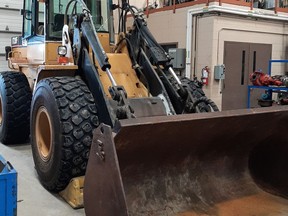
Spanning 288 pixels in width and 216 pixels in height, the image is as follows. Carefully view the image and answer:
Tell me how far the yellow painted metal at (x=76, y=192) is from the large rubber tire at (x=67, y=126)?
68 millimetres

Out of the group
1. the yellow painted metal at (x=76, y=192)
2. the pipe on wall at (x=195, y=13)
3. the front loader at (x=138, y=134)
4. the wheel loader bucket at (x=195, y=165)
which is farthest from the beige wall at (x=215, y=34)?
the yellow painted metal at (x=76, y=192)

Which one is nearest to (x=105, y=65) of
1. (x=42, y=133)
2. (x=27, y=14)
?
(x=42, y=133)

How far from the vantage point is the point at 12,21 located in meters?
9.34

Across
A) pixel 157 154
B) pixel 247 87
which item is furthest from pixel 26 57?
pixel 247 87

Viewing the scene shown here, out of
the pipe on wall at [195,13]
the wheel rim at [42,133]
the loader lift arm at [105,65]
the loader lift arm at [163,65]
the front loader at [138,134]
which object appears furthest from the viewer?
the pipe on wall at [195,13]

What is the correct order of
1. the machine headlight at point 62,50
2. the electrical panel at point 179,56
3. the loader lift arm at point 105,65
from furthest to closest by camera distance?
the electrical panel at point 179,56 < the machine headlight at point 62,50 < the loader lift arm at point 105,65

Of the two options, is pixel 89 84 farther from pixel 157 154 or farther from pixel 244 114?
pixel 244 114

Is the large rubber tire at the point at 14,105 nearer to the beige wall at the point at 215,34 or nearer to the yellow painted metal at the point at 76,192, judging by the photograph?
the yellow painted metal at the point at 76,192

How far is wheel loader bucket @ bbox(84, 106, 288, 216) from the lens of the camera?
2291 mm

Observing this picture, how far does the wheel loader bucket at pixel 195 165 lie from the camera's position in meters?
2.29

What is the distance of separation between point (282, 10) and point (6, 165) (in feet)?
28.9

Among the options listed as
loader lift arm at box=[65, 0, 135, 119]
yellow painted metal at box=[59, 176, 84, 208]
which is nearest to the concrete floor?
yellow painted metal at box=[59, 176, 84, 208]

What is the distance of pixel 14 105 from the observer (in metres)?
5.21

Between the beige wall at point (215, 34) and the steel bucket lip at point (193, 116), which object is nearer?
the steel bucket lip at point (193, 116)
